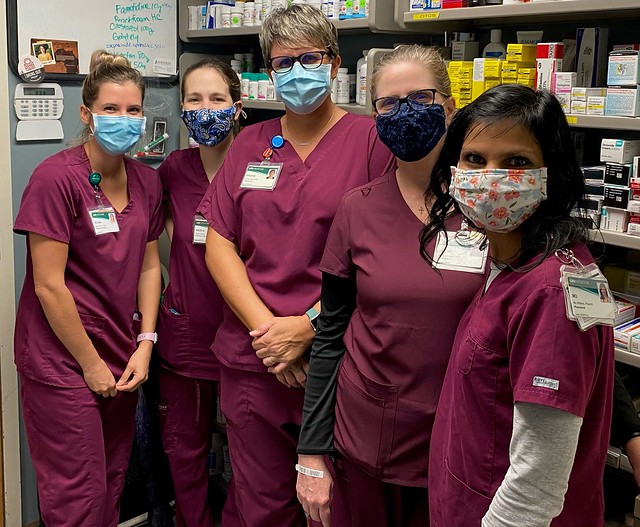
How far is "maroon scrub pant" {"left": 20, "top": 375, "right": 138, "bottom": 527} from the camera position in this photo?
2150 mm

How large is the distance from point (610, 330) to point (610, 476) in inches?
46.8

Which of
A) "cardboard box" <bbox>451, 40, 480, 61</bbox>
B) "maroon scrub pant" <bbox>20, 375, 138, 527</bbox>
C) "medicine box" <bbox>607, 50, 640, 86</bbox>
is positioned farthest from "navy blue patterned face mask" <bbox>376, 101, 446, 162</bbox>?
"maroon scrub pant" <bbox>20, 375, 138, 527</bbox>

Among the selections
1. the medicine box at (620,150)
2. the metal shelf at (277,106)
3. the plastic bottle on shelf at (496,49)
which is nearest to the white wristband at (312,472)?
the medicine box at (620,150)

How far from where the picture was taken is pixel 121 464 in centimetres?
235

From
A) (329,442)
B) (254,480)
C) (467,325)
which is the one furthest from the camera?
(254,480)

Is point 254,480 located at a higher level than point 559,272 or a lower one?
lower

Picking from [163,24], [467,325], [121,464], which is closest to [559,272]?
[467,325]

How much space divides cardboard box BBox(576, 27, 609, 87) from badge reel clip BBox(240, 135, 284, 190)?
2.65 feet

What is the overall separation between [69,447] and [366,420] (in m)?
1.07

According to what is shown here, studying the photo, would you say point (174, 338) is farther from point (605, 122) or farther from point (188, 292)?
point (605, 122)

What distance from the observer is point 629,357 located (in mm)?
1779

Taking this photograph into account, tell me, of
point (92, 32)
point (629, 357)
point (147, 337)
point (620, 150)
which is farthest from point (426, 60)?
point (92, 32)

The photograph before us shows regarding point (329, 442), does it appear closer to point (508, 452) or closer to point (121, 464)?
point (508, 452)

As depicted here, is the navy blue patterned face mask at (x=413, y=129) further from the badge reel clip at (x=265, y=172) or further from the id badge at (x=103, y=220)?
the id badge at (x=103, y=220)
